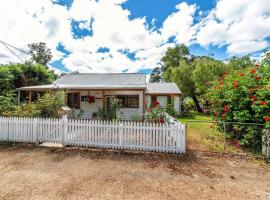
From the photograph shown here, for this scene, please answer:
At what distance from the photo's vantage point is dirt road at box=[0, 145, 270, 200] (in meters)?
3.21

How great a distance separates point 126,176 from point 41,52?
39.2 m

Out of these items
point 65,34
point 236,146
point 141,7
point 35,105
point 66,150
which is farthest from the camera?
point 65,34

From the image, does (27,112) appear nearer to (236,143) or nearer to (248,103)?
(236,143)

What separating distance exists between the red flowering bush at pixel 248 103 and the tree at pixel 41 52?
1458 inches

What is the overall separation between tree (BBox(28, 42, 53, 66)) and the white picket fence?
3289 centimetres

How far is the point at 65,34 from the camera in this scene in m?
14.8

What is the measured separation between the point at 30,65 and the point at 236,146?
22.0 meters

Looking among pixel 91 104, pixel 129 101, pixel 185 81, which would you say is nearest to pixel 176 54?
pixel 185 81

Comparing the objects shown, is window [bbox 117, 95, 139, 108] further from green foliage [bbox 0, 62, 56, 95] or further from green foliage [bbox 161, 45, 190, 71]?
green foliage [bbox 161, 45, 190, 71]

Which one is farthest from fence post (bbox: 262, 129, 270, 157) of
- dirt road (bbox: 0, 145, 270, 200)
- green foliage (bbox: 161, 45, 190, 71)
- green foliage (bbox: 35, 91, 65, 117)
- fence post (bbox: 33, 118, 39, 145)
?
green foliage (bbox: 161, 45, 190, 71)

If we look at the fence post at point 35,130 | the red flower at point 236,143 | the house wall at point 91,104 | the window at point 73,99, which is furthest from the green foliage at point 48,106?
the red flower at point 236,143

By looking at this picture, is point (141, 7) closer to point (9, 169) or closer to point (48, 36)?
point (48, 36)

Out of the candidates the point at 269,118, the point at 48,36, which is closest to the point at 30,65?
the point at 48,36

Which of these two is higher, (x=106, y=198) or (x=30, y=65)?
(x=30, y=65)
